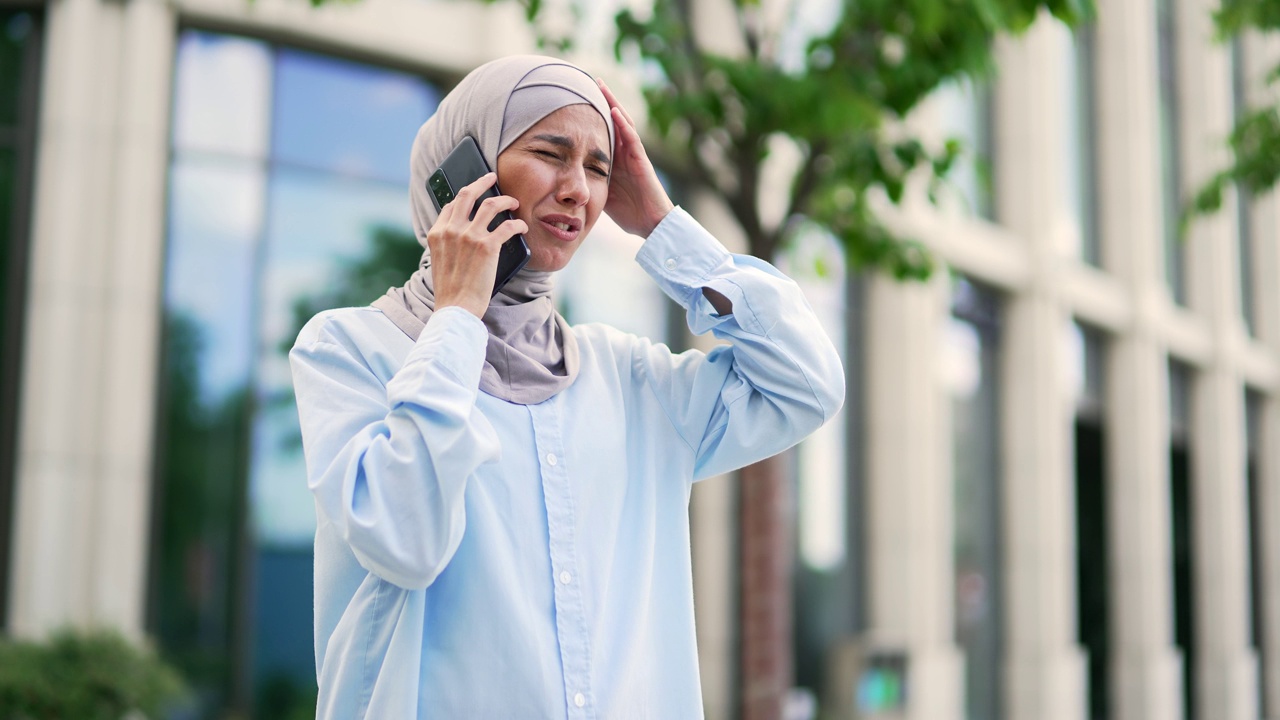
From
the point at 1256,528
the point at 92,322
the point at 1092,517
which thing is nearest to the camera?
the point at 92,322

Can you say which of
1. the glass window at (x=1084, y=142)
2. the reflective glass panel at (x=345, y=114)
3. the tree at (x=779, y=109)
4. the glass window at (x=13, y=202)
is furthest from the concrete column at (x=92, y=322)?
the glass window at (x=1084, y=142)

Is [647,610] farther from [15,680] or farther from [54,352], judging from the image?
[54,352]

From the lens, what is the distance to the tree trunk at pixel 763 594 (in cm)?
640

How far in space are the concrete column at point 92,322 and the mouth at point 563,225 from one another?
7592 millimetres

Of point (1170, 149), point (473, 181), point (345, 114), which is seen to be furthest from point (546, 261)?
point (1170, 149)

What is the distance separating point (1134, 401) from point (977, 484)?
13.3 ft

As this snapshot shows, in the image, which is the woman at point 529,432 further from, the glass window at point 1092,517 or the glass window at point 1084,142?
the glass window at point 1084,142

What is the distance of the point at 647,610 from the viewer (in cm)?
204

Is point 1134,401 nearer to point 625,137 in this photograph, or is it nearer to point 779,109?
point 779,109

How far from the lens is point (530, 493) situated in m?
1.96

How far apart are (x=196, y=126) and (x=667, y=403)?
8.47 meters

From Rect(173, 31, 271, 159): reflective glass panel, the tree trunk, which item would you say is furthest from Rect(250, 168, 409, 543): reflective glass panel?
the tree trunk

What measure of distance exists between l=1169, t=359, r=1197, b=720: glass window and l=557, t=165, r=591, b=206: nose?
2182cm

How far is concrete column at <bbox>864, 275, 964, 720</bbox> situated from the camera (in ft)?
44.7
